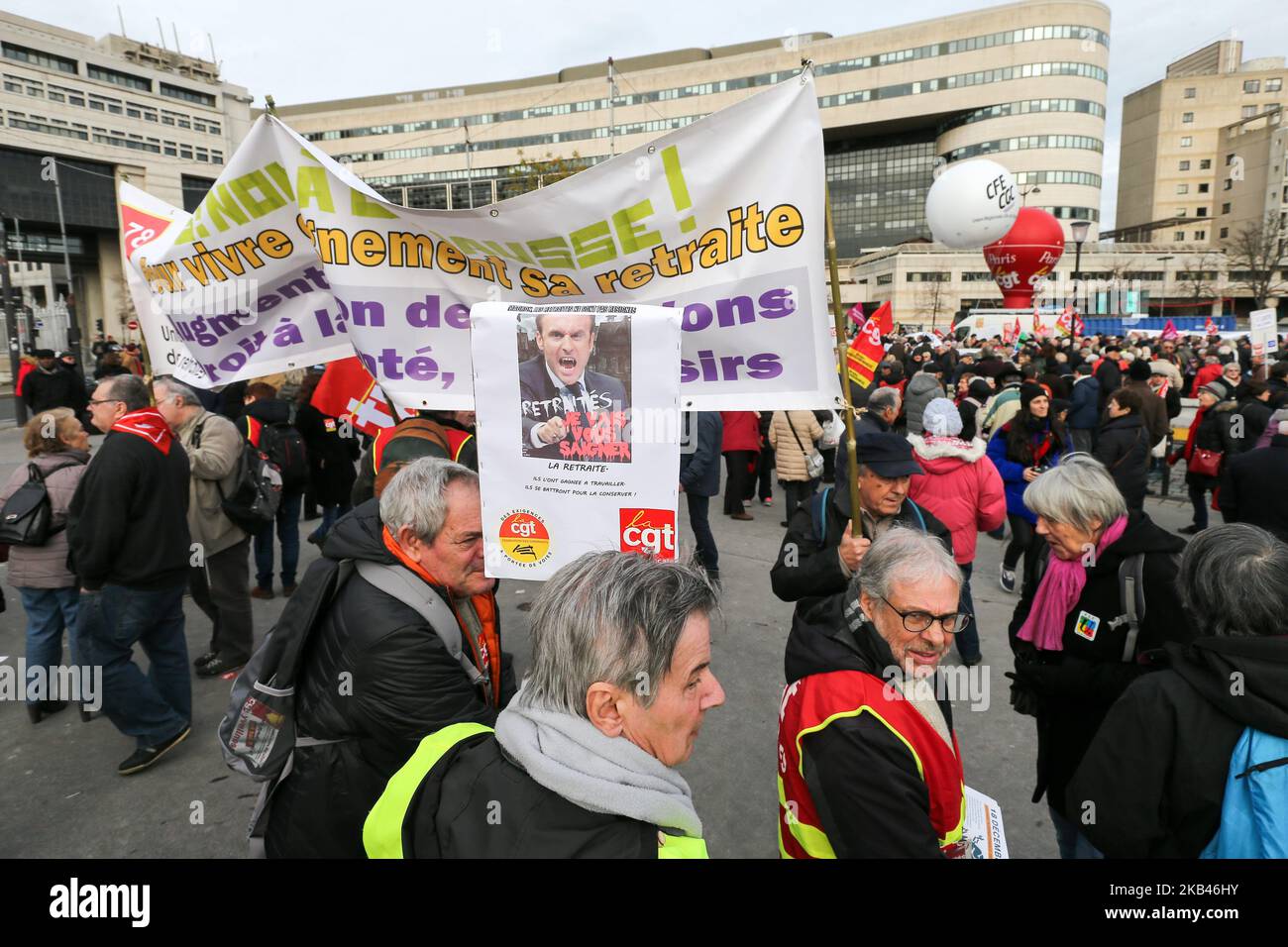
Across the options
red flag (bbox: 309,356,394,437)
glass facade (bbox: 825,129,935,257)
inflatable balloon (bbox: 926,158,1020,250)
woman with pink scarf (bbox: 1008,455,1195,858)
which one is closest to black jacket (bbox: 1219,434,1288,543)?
woman with pink scarf (bbox: 1008,455,1195,858)

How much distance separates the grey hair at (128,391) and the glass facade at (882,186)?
7412 centimetres

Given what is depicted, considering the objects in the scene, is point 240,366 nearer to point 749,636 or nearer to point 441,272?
point 441,272

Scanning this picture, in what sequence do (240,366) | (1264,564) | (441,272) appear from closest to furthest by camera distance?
(1264,564) < (441,272) < (240,366)

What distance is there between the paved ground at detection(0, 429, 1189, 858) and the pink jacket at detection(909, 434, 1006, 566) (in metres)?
1.04

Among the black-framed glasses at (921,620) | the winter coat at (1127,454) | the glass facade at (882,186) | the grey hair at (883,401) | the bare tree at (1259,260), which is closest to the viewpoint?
the black-framed glasses at (921,620)

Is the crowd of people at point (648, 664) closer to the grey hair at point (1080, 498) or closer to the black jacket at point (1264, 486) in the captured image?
the grey hair at point (1080, 498)

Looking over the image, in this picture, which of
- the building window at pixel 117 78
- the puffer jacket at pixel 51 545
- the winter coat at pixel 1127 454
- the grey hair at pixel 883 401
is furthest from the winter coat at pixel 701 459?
the building window at pixel 117 78

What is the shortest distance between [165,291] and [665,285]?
2650mm

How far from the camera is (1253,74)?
78.8 m

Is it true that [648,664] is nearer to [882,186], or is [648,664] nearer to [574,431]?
[574,431]

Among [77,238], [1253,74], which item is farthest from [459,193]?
[1253,74]

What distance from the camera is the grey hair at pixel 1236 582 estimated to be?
5.69 feet

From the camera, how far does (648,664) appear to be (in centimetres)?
131

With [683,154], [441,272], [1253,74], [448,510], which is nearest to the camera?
[448,510]
